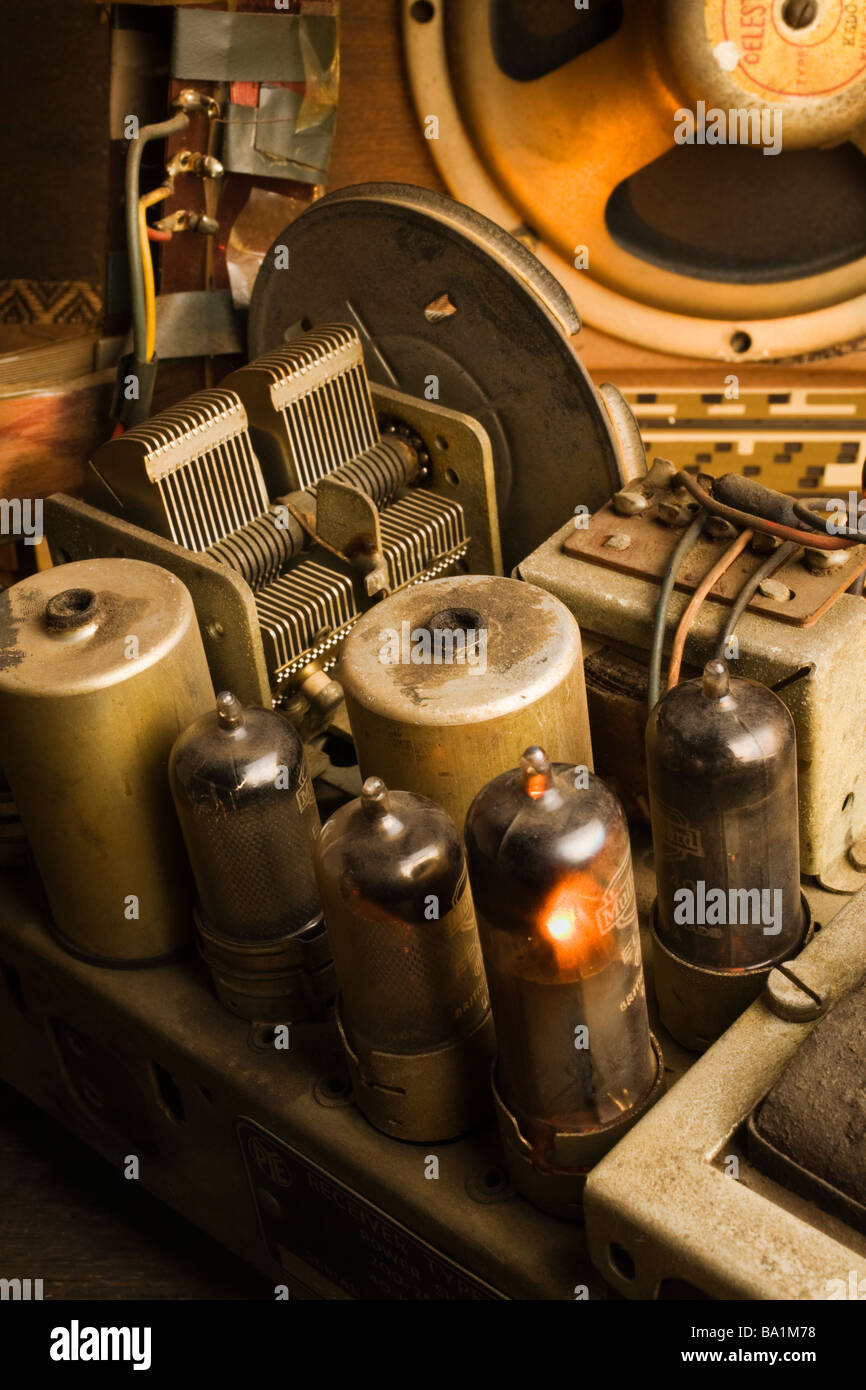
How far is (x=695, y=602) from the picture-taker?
1.49 metres

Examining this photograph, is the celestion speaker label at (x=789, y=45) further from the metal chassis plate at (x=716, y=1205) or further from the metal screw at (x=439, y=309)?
the metal chassis plate at (x=716, y=1205)

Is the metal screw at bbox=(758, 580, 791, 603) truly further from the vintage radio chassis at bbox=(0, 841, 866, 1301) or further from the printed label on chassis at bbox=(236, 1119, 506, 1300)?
the printed label on chassis at bbox=(236, 1119, 506, 1300)

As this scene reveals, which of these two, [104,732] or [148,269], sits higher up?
[148,269]

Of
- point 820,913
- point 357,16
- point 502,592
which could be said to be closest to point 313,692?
point 502,592

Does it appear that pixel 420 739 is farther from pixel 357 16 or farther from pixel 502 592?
pixel 357 16

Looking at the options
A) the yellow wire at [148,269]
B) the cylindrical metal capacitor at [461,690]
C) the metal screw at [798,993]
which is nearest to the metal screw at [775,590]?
the cylindrical metal capacitor at [461,690]

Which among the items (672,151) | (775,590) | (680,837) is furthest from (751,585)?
(672,151)

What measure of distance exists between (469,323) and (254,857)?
0.77m

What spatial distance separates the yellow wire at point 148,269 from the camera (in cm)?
188

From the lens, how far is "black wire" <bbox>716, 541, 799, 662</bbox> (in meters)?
1.46

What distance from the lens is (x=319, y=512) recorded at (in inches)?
66.5

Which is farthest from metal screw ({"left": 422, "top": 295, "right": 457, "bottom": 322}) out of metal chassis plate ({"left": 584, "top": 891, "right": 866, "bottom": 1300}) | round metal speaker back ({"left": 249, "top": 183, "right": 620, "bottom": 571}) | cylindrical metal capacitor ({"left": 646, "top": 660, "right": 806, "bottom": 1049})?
metal chassis plate ({"left": 584, "top": 891, "right": 866, "bottom": 1300})

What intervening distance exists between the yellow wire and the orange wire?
852 mm

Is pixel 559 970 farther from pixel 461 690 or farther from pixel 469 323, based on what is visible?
pixel 469 323
